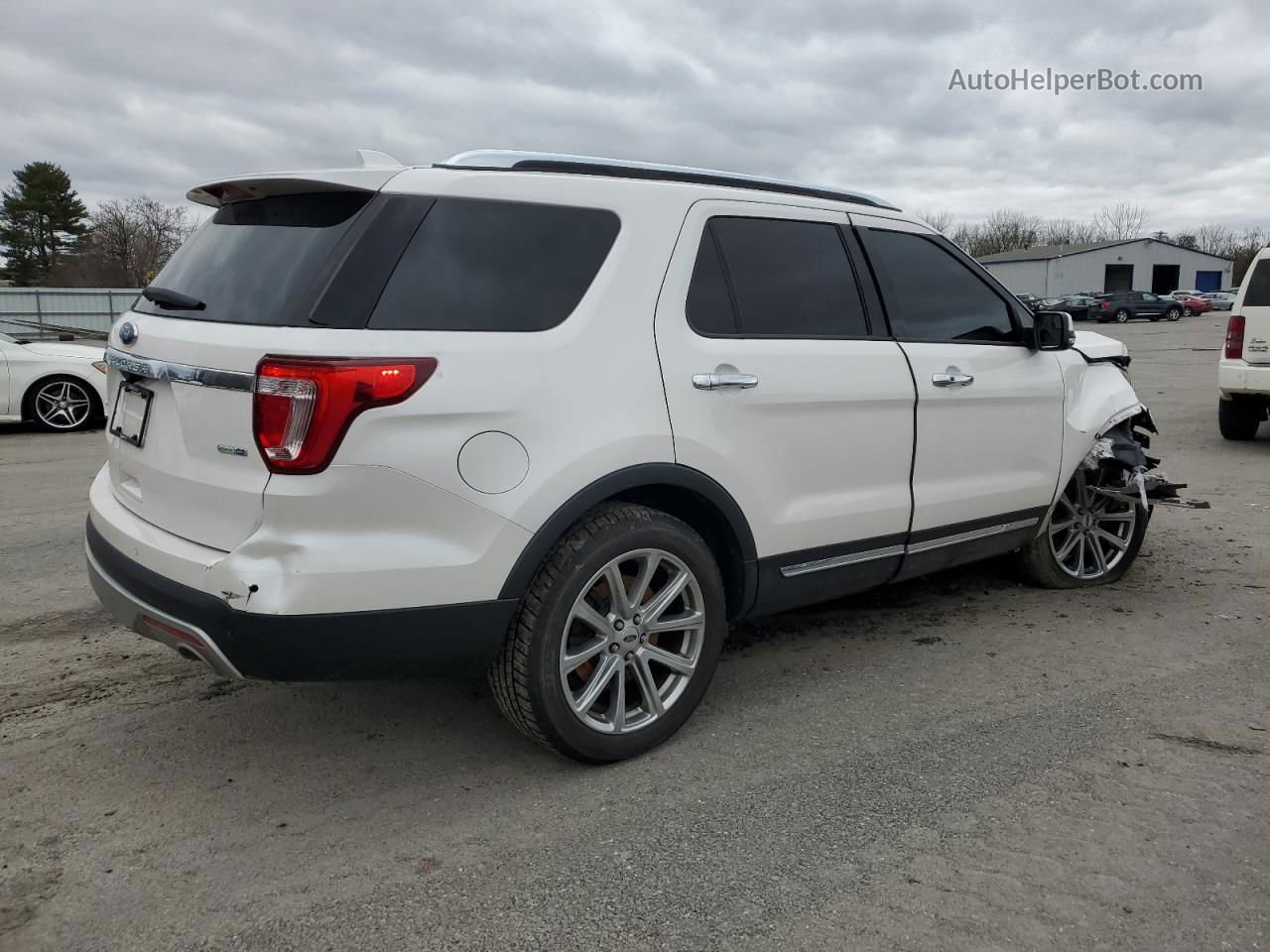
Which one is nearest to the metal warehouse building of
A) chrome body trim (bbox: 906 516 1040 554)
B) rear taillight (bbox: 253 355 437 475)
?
chrome body trim (bbox: 906 516 1040 554)

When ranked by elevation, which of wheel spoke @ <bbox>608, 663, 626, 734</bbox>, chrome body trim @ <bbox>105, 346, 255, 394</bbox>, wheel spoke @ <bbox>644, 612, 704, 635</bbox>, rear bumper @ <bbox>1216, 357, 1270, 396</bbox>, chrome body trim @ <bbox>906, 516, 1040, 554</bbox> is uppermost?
chrome body trim @ <bbox>105, 346, 255, 394</bbox>

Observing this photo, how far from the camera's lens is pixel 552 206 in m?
3.18

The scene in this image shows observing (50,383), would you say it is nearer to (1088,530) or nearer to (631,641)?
(631,641)

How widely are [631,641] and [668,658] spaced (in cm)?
18

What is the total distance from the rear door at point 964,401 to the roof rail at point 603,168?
0.53m

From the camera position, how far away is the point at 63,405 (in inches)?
450

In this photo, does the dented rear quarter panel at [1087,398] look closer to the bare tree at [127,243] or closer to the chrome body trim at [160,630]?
the chrome body trim at [160,630]

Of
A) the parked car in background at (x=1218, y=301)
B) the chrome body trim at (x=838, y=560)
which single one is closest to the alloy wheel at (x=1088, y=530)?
the chrome body trim at (x=838, y=560)

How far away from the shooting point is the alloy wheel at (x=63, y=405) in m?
11.3

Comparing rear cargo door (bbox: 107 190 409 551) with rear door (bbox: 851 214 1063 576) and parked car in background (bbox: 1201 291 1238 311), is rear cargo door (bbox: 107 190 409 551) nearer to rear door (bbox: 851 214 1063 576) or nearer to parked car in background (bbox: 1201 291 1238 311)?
rear door (bbox: 851 214 1063 576)

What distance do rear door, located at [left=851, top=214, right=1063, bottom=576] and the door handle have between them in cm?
95

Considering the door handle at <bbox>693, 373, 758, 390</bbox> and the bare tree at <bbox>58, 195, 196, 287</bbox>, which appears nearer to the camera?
the door handle at <bbox>693, 373, 758, 390</bbox>

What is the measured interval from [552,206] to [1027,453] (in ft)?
8.70

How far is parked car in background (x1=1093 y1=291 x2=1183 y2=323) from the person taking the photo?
1994 inches
